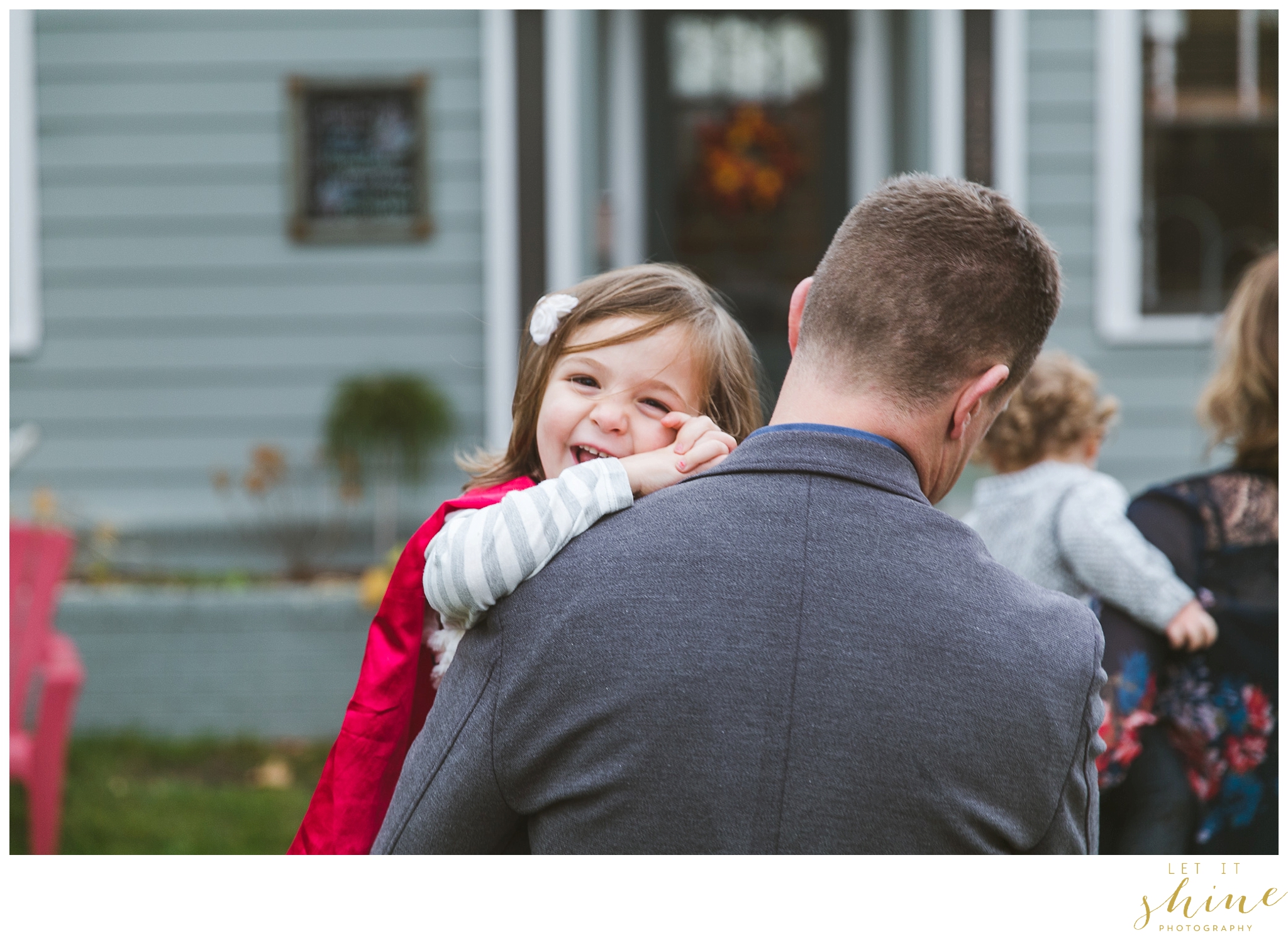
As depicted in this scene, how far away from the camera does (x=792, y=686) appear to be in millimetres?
1105

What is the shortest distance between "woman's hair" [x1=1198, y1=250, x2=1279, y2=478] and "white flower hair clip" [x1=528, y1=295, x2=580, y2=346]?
4.45 feet

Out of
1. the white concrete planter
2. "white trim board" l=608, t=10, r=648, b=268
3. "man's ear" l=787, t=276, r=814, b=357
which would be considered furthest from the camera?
"white trim board" l=608, t=10, r=648, b=268

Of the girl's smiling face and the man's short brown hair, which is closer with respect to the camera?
the man's short brown hair

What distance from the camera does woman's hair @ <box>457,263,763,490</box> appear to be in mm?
1539

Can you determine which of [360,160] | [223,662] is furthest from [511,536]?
[360,160]

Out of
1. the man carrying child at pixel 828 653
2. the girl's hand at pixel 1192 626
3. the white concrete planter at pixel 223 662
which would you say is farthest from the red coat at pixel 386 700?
the white concrete planter at pixel 223 662

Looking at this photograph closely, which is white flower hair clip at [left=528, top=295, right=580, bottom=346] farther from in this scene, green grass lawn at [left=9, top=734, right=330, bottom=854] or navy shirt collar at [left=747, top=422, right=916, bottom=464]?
green grass lawn at [left=9, top=734, right=330, bottom=854]

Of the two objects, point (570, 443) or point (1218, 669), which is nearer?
point (570, 443)

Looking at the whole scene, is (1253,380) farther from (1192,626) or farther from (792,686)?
(792,686)

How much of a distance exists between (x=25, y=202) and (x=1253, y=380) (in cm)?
519

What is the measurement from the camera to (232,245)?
5.50 metres

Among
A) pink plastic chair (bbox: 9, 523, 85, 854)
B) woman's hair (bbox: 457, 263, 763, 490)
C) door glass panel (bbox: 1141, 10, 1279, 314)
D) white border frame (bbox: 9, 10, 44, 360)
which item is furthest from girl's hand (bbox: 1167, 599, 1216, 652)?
white border frame (bbox: 9, 10, 44, 360)

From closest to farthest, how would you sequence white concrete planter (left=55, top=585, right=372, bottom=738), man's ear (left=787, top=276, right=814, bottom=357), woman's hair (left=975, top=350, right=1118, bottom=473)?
man's ear (left=787, top=276, right=814, bottom=357), woman's hair (left=975, top=350, right=1118, bottom=473), white concrete planter (left=55, top=585, right=372, bottom=738)
